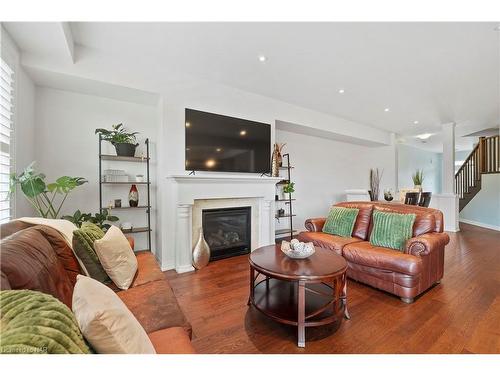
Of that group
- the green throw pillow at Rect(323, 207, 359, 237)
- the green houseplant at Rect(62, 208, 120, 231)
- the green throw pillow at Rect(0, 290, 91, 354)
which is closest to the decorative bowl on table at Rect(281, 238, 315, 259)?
the green throw pillow at Rect(323, 207, 359, 237)

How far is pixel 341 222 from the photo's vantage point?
3.15 meters

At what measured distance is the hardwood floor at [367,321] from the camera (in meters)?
1.61

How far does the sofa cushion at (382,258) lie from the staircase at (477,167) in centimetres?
630

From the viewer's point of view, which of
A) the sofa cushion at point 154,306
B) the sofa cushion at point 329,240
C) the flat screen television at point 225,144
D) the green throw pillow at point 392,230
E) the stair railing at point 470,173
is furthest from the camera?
the stair railing at point 470,173

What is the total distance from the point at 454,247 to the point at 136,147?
18.4ft

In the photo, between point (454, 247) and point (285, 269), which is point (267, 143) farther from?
point (454, 247)

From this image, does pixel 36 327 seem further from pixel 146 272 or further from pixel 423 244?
pixel 423 244

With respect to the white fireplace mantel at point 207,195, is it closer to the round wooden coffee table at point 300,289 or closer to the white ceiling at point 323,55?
the round wooden coffee table at point 300,289

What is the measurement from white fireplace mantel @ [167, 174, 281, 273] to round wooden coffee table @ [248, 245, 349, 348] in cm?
120

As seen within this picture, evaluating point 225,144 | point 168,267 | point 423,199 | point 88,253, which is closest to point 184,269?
point 168,267

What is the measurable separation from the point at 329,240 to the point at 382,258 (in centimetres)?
66

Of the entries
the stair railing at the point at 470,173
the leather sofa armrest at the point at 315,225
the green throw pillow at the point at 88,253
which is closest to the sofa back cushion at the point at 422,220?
the leather sofa armrest at the point at 315,225

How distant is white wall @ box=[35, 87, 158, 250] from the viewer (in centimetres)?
278

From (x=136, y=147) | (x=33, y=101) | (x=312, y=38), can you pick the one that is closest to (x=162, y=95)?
(x=136, y=147)
